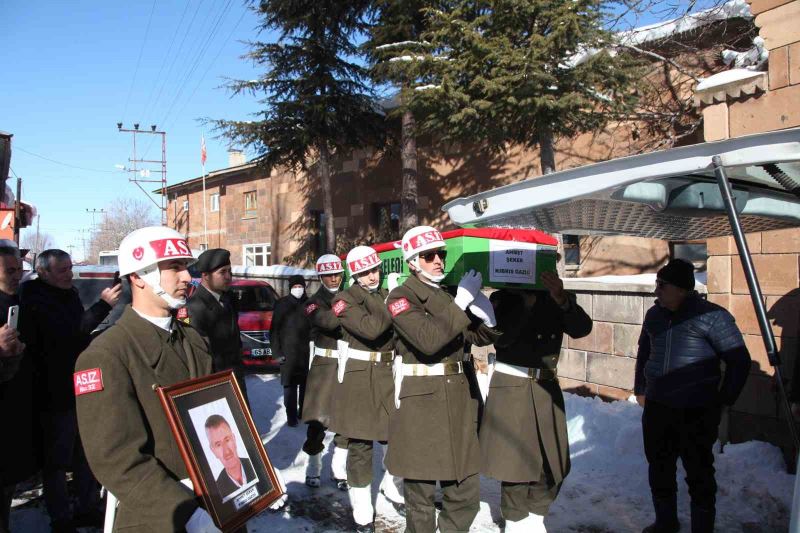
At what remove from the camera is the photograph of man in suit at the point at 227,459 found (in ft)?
6.80

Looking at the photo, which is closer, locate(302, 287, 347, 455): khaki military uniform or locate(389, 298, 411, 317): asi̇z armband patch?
locate(389, 298, 411, 317): asi̇z armband patch

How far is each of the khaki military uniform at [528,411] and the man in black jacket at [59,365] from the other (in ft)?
9.32

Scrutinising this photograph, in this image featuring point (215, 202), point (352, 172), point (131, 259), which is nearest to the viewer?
point (131, 259)

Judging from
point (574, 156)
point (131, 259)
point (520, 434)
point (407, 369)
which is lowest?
point (520, 434)

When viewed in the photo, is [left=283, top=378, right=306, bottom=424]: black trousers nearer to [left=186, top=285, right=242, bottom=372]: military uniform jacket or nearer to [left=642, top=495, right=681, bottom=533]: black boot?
[left=186, top=285, right=242, bottom=372]: military uniform jacket

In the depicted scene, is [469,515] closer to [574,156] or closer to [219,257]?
[219,257]

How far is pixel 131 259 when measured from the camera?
2.29 metres

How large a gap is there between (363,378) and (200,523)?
288 centimetres

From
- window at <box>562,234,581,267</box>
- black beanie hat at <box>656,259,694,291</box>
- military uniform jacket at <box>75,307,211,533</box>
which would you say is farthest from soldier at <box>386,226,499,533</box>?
window at <box>562,234,581,267</box>

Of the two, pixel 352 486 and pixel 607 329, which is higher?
pixel 607 329

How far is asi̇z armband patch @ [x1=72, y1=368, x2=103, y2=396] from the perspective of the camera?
2.00 metres

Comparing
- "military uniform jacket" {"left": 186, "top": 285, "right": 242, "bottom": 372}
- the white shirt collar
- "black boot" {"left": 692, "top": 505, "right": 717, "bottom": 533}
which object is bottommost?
"black boot" {"left": 692, "top": 505, "right": 717, "bottom": 533}

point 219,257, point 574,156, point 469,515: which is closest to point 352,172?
→ point 574,156

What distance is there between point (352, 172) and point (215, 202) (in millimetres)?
10947
